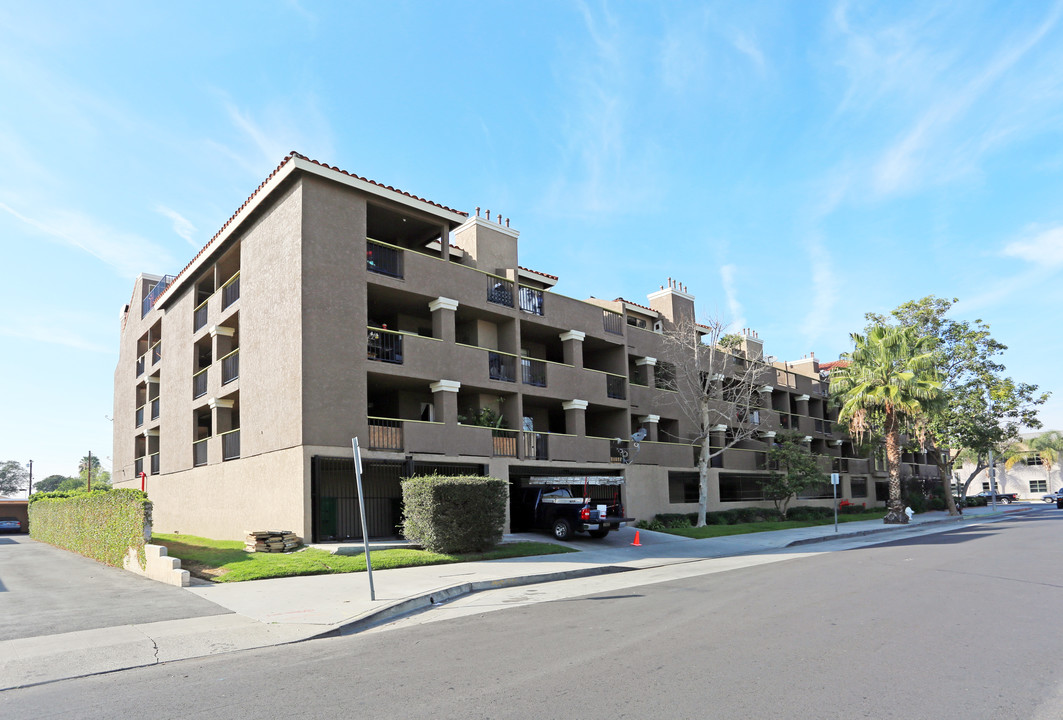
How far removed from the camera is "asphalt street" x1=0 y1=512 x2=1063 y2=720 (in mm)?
6102

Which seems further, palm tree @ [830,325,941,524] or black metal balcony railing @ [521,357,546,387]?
palm tree @ [830,325,941,524]

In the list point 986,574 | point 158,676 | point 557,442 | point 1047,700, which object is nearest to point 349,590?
point 158,676

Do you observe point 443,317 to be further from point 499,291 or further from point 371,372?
point 371,372

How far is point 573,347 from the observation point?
29781 millimetres

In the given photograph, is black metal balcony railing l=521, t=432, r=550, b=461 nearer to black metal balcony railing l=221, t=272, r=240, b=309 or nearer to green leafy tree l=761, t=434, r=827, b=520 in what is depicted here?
black metal balcony railing l=221, t=272, r=240, b=309

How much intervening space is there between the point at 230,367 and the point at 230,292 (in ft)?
9.43

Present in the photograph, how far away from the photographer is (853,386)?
39.7 m

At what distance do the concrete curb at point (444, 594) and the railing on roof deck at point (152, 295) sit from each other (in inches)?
1140

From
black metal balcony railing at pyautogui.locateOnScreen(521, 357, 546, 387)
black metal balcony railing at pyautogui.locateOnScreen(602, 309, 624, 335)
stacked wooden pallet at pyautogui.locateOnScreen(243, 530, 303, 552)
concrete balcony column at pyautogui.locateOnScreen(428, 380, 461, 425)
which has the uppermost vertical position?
black metal balcony railing at pyautogui.locateOnScreen(602, 309, 624, 335)

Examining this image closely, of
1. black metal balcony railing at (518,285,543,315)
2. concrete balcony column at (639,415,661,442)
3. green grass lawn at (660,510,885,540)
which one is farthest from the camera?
concrete balcony column at (639,415,661,442)

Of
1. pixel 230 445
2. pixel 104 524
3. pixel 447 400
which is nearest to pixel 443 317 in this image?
pixel 447 400

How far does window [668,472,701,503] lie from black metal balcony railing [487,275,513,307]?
45.9 ft

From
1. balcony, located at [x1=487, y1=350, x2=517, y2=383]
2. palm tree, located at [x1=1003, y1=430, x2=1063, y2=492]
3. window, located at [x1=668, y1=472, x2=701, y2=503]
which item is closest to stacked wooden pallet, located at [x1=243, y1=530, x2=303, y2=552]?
balcony, located at [x1=487, y1=350, x2=517, y2=383]

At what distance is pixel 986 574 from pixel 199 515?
81.9 feet
